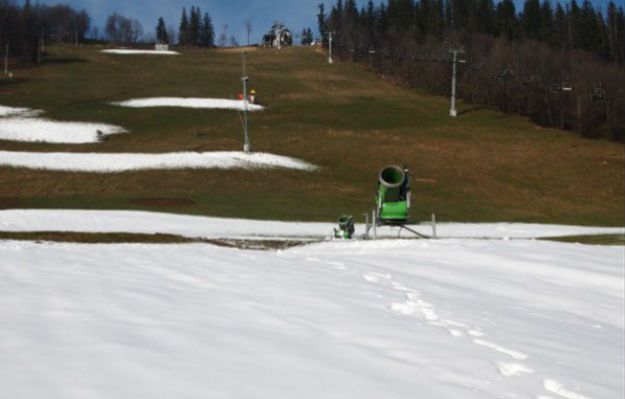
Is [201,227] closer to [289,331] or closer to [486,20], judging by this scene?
[289,331]

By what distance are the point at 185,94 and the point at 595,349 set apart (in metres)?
83.8

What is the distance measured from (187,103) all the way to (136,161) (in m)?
36.3

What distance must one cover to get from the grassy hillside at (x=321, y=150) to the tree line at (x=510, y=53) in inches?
220

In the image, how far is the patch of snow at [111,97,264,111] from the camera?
80.6 meters

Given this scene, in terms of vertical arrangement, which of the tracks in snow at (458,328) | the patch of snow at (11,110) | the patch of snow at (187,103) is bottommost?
the tracks in snow at (458,328)

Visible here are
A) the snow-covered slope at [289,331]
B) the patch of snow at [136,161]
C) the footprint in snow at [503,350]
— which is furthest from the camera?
the patch of snow at [136,161]

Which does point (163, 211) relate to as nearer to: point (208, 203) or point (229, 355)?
point (208, 203)

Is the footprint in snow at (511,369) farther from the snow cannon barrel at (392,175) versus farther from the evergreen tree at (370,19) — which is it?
the evergreen tree at (370,19)

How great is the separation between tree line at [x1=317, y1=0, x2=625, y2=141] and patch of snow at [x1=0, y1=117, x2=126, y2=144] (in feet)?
157

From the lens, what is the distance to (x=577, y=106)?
82.4 meters

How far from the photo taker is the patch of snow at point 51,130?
196 ft

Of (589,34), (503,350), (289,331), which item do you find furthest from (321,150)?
(589,34)

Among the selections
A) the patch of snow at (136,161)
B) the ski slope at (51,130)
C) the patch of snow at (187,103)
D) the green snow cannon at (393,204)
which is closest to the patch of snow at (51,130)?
the ski slope at (51,130)

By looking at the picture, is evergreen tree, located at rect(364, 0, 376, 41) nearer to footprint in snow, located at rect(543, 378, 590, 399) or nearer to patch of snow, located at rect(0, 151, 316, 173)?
patch of snow, located at rect(0, 151, 316, 173)
